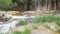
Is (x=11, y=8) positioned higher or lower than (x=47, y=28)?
lower

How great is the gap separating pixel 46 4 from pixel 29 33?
38.2 ft

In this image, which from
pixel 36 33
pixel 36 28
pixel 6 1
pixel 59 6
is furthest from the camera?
pixel 6 1

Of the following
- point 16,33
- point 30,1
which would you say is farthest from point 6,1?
point 16,33

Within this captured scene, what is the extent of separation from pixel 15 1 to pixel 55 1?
7.95 meters

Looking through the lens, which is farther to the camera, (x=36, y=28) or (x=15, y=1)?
(x=15, y=1)

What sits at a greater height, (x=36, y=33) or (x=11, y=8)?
(x=36, y=33)

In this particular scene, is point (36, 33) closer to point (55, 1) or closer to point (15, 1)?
point (55, 1)

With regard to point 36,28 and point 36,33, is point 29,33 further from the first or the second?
point 36,28

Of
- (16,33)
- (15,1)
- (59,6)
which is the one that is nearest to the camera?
(16,33)

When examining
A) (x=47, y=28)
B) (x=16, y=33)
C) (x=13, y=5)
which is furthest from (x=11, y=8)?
(x=16, y=33)

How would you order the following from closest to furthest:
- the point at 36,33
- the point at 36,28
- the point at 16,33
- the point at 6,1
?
the point at 16,33 < the point at 36,33 < the point at 36,28 < the point at 6,1

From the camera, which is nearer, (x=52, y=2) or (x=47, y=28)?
(x=47, y=28)

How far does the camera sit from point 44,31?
20.6 ft

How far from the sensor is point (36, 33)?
235 inches
